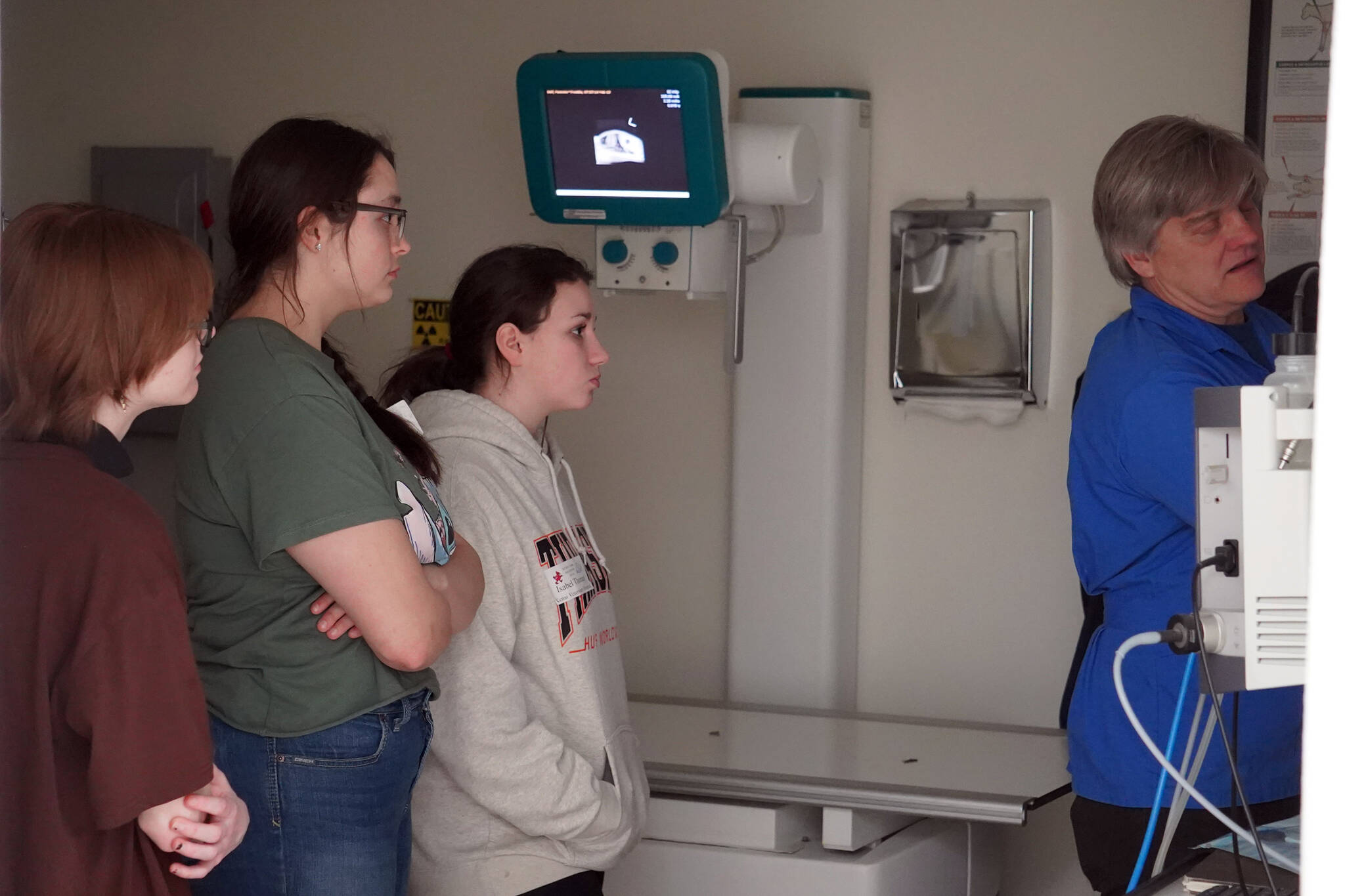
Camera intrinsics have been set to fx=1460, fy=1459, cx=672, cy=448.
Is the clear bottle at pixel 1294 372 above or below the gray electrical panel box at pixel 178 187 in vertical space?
below

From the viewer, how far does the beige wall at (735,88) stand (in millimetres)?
2836

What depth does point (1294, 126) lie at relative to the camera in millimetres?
2666

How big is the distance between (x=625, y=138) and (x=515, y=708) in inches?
43.8

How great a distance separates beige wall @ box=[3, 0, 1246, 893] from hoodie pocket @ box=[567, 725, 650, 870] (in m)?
1.13

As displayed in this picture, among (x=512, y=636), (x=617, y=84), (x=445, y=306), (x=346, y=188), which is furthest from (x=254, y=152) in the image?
(x=445, y=306)

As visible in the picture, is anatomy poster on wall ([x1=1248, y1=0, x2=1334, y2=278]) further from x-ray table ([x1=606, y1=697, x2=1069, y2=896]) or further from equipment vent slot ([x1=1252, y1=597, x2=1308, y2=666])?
equipment vent slot ([x1=1252, y1=597, x2=1308, y2=666])

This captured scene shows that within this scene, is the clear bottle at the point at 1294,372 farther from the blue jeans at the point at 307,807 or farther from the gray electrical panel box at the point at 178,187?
the gray electrical panel box at the point at 178,187

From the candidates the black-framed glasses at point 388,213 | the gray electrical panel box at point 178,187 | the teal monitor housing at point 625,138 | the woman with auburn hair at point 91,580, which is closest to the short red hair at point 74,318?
the woman with auburn hair at point 91,580

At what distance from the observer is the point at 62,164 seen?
350cm

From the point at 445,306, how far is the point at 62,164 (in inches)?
41.1

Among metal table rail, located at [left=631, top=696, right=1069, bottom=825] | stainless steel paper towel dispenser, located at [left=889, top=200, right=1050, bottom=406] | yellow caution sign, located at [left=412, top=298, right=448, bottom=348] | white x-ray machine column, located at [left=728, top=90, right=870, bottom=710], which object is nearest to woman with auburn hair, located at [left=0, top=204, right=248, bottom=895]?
metal table rail, located at [left=631, top=696, right=1069, bottom=825]

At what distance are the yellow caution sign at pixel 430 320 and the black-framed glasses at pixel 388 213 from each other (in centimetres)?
160

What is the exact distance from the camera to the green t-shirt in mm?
1458

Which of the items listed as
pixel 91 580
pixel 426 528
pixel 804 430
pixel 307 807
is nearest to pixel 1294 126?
pixel 804 430
